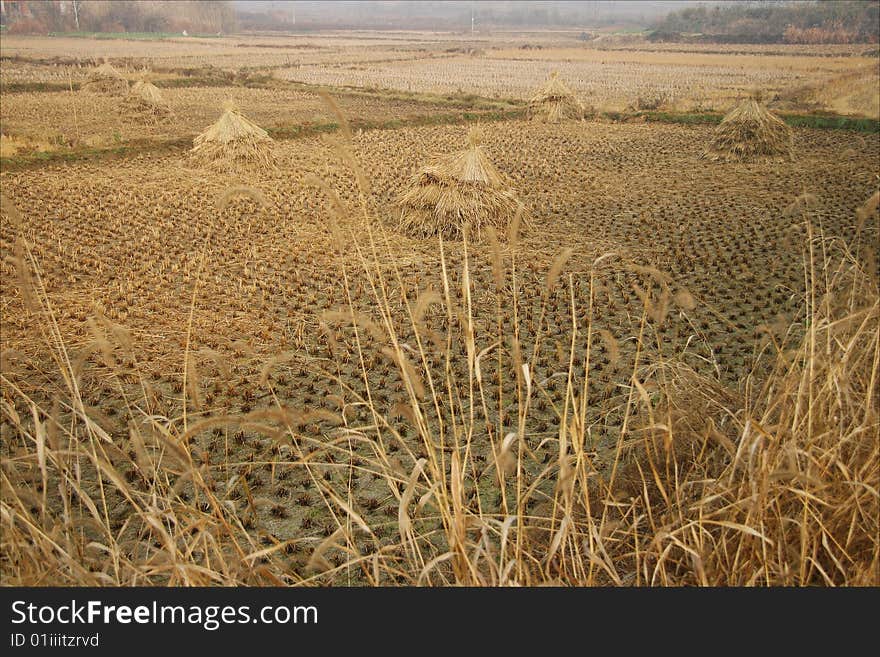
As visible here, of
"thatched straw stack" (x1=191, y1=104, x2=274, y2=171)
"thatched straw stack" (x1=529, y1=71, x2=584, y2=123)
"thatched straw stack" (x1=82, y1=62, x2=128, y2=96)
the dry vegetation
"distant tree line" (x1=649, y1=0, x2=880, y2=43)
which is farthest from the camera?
"distant tree line" (x1=649, y1=0, x2=880, y2=43)

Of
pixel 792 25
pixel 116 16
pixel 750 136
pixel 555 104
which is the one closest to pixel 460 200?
pixel 750 136

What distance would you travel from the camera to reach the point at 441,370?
15.6 ft

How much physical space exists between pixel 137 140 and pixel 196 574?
43.6ft

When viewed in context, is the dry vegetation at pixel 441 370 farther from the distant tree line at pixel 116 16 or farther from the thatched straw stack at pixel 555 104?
the distant tree line at pixel 116 16

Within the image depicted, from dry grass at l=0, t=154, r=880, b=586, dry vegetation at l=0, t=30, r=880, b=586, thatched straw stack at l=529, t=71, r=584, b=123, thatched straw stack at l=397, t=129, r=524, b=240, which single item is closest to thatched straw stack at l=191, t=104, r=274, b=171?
dry vegetation at l=0, t=30, r=880, b=586

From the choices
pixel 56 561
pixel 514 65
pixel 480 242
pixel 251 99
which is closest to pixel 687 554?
pixel 56 561

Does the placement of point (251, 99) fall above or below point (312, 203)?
above

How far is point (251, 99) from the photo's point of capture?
22016 mm

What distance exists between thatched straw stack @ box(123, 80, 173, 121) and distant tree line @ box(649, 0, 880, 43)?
4934cm

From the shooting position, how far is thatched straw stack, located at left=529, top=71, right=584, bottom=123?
1828 centimetres

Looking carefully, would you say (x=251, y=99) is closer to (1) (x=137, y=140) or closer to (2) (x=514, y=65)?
(1) (x=137, y=140)

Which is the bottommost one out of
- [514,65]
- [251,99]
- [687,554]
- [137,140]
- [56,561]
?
[687,554]

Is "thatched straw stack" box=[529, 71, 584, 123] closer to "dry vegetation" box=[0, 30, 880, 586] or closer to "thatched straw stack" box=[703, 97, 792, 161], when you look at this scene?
"dry vegetation" box=[0, 30, 880, 586]
